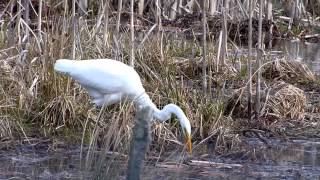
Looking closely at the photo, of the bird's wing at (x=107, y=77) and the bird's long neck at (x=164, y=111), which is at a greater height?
the bird's wing at (x=107, y=77)

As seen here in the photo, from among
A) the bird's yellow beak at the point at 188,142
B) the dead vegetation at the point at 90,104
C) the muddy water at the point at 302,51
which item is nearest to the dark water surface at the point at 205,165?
the bird's yellow beak at the point at 188,142

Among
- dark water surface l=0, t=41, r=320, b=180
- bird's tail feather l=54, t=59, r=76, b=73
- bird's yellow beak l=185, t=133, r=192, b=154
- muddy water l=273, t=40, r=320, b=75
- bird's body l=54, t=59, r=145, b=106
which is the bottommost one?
dark water surface l=0, t=41, r=320, b=180

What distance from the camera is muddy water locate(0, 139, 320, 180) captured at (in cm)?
757

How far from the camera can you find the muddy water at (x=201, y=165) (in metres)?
7.57

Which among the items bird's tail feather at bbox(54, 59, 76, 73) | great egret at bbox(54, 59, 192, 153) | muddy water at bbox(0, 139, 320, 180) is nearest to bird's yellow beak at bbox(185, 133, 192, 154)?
muddy water at bbox(0, 139, 320, 180)

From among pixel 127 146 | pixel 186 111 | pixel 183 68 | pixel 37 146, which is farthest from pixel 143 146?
pixel 183 68

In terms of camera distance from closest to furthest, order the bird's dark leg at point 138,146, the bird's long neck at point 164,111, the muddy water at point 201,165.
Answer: the bird's dark leg at point 138,146, the muddy water at point 201,165, the bird's long neck at point 164,111

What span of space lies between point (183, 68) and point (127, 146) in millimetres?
5265

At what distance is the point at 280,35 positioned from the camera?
20812mm

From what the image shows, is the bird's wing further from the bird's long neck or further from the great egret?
the bird's long neck

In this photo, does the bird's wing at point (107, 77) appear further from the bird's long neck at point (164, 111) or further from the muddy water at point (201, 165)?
the muddy water at point (201, 165)

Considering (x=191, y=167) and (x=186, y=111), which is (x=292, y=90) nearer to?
(x=186, y=111)

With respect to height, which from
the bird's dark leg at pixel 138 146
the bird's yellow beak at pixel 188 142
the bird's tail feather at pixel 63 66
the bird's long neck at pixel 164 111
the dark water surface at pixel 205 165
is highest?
the bird's dark leg at pixel 138 146

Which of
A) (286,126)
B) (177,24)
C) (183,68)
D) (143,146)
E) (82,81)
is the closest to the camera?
(143,146)
